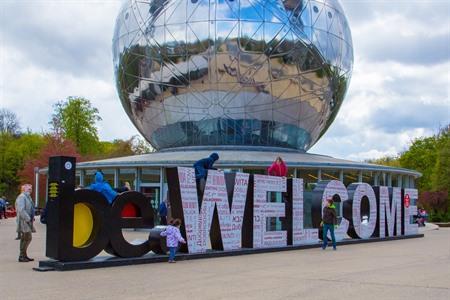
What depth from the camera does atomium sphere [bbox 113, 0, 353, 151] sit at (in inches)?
1039

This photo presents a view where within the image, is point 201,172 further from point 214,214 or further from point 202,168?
point 214,214

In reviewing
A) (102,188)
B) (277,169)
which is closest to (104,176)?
(277,169)

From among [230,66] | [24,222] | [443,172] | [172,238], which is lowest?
[172,238]

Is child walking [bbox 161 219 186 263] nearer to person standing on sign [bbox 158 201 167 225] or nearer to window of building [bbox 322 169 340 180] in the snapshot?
person standing on sign [bbox 158 201 167 225]

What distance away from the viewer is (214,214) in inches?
593

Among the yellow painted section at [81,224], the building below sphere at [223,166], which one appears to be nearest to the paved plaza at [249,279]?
the yellow painted section at [81,224]

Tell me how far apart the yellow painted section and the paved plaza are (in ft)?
2.86

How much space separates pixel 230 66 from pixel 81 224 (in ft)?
49.7

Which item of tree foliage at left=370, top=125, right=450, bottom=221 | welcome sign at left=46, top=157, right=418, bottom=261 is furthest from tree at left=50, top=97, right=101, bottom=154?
welcome sign at left=46, top=157, right=418, bottom=261

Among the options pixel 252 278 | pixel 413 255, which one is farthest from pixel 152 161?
pixel 252 278

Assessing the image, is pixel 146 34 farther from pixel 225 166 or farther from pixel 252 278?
pixel 252 278

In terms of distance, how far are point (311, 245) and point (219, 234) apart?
3.86 m

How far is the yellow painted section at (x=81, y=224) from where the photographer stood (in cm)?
1219

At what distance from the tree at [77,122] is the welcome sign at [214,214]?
4932 cm
